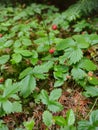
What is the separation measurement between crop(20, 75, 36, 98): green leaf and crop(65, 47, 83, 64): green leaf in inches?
17.1

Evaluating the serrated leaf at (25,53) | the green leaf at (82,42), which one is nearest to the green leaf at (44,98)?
the serrated leaf at (25,53)

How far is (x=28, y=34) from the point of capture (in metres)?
3.09

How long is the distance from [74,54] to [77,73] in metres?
0.21

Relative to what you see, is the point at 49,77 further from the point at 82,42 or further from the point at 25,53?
the point at 82,42

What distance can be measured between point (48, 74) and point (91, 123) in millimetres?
704

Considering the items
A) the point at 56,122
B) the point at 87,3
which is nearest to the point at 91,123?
the point at 56,122

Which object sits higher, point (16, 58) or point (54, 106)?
point (16, 58)

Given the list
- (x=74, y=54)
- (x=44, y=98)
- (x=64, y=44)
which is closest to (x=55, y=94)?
(x=44, y=98)

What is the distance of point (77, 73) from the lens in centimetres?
239

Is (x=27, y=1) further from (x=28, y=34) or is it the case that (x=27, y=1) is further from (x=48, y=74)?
(x=48, y=74)

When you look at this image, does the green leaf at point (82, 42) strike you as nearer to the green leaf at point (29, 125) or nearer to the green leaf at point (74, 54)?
the green leaf at point (74, 54)

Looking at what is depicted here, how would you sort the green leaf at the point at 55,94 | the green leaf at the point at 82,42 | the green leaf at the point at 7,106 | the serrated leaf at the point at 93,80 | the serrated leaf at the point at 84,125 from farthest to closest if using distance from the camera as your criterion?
the green leaf at the point at 82,42, the serrated leaf at the point at 93,80, the green leaf at the point at 55,94, the green leaf at the point at 7,106, the serrated leaf at the point at 84,125

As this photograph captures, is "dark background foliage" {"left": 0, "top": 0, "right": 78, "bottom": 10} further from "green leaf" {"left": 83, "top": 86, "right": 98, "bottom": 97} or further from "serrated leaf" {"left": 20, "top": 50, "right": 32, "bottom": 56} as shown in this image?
"green leaf" {"left": 83, "top": 86, "right": 98, "bottom": 97}

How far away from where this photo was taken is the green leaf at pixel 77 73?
2.37 meters
